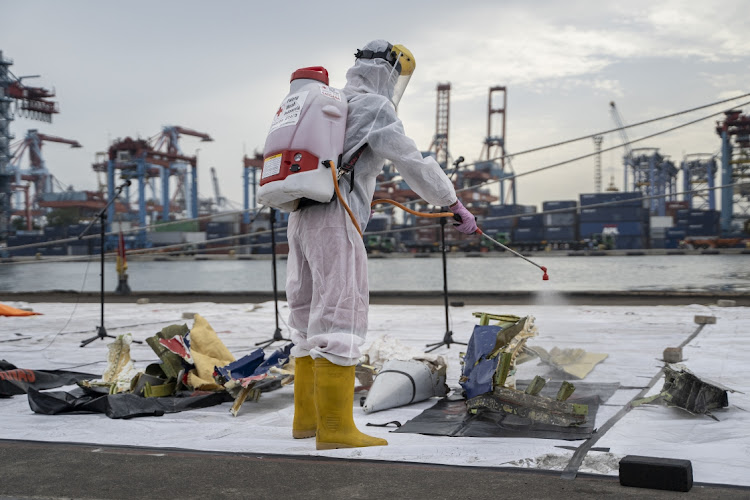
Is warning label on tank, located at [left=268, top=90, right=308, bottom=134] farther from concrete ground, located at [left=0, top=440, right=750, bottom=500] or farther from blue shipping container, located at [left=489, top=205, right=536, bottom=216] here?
blue shipping container, located at [left=489, top=205, right=536, bottom=216]

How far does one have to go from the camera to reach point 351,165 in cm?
249

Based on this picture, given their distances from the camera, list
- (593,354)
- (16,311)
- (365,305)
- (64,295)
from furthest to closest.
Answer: (64,295) < (16,311) < (593,354) < (365,305)

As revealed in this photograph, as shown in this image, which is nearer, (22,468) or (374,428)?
(22,468)

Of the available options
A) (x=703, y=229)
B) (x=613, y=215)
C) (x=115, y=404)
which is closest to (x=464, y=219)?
(x=115, y=404)

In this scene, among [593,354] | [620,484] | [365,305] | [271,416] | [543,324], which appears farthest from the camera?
[543,324]

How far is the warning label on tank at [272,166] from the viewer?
2.45 meters

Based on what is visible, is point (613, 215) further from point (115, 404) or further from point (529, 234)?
point (115, 404)

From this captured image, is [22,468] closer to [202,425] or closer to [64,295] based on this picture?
[202,425]

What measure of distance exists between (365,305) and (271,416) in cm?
80

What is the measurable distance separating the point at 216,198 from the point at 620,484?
358ft

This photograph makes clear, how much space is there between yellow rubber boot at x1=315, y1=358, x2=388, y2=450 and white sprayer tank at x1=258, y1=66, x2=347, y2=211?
572mm

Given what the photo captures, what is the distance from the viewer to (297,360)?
2.69 metres

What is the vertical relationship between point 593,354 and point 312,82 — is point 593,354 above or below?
below

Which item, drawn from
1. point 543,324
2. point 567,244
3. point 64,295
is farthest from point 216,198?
point 543,324
